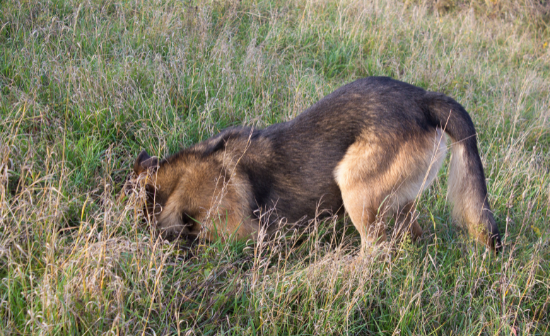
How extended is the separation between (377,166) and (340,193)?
1.25 feet

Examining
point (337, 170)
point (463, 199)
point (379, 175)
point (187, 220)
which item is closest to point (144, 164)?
point (187, 220)

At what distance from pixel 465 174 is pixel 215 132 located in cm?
243

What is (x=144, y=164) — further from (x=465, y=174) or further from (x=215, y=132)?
(x=465, y=174)

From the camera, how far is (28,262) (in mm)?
2357

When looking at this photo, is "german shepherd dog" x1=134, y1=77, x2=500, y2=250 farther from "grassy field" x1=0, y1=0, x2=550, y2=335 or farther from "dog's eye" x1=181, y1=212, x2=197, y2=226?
"grassy field" x1=0, y1=0, x2=550, y2=335

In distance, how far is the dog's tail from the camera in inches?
113

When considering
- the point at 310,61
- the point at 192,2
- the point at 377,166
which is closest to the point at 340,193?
the point at 377,166

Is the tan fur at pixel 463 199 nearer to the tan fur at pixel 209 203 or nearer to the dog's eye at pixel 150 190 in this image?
the tan fur at pixel 209 203

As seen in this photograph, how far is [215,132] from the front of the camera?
4.26 metres

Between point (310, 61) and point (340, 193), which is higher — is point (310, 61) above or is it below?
above

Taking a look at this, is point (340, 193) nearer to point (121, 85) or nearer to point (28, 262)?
point (28, 262)

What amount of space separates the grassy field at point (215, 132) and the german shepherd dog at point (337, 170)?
0.23 metres

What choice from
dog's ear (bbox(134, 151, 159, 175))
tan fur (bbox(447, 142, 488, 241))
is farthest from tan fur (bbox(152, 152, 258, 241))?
tan fur (bbox(447, 142, 488, 241))

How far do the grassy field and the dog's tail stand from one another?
0.73 feet
